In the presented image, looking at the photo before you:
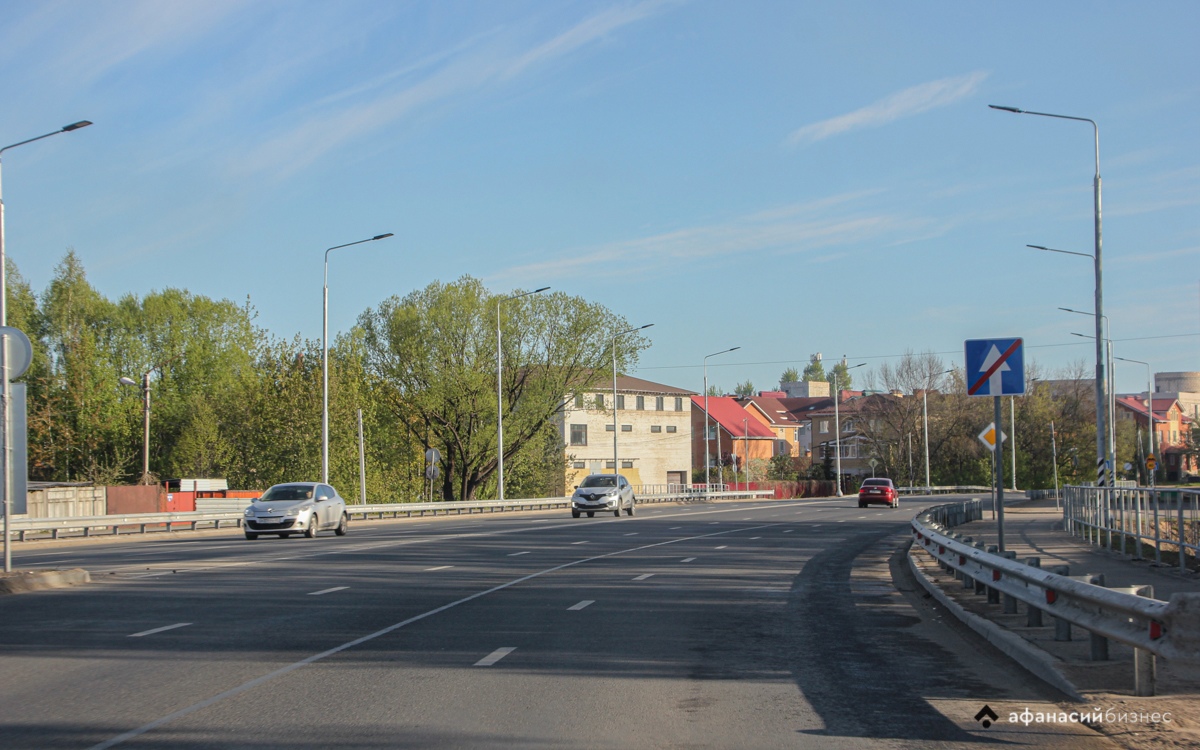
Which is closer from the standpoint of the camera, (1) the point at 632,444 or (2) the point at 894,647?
(2) the point at 894,647

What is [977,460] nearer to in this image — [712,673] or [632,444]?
[632,444]

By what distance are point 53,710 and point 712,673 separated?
495 cm

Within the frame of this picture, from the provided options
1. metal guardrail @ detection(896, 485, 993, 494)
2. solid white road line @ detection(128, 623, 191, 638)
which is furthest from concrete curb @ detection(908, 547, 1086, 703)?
metal guardrail @ detection(896, 485, 993, 494)

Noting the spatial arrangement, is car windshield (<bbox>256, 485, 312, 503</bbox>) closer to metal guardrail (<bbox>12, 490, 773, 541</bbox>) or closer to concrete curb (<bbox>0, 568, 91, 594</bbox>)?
metal guardrail (<bbox>12, 490, 773, 541</bbox>)

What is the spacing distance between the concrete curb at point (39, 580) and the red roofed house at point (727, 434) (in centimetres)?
10573

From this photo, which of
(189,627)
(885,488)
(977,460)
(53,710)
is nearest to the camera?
(53,710)

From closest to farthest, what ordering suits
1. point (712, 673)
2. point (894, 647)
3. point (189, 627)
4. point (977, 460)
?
point (712, 673) < point (894, 647) < point (189, 627) < point (977, 460)

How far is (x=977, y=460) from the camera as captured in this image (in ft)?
337

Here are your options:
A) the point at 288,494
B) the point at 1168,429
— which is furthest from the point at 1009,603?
the point at 1168,429

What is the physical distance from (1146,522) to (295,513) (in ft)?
67.4

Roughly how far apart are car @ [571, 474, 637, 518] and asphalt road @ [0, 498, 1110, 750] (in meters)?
24.7

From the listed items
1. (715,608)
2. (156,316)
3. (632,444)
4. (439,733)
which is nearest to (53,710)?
(439,733)

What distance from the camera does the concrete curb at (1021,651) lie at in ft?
27.5

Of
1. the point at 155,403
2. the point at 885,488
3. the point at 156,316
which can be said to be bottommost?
the point at 885,488
